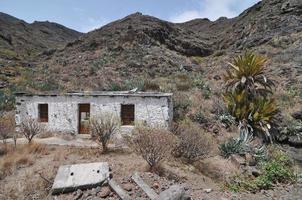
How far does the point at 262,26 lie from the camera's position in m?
40.0

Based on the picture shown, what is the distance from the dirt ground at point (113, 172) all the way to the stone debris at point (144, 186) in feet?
0.50

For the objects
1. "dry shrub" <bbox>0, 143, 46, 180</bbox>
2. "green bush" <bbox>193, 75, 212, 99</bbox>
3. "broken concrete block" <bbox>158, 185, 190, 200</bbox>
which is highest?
"green bush" <bbox>193, 75, 212, 99</bbox>

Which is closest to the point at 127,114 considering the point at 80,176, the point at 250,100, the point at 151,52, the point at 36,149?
the point at 36,149

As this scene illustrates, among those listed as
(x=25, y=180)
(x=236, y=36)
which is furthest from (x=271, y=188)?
(x=236, y=36)

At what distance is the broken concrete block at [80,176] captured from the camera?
34.3 feet

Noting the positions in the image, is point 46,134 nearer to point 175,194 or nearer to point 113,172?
point 113,172

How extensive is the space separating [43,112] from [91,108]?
115 inches

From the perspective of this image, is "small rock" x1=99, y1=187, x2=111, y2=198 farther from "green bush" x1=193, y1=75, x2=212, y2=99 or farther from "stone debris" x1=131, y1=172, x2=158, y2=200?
"green bush" x1=193, y1=75, x2=212, y2=99

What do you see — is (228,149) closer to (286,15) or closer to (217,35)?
(286,15)

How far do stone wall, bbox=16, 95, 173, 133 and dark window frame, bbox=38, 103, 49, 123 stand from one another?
0.64 ft

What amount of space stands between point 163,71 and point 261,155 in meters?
19.0

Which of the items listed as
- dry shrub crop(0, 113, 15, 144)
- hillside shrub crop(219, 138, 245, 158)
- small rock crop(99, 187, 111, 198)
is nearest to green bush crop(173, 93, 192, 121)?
hillside shrub crop(219, 138, 245, 158)

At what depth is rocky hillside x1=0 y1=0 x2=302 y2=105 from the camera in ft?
100

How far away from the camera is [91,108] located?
17.5 metres
